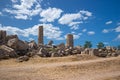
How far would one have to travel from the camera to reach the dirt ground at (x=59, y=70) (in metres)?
17.6

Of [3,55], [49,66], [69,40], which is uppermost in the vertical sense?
[69,40]

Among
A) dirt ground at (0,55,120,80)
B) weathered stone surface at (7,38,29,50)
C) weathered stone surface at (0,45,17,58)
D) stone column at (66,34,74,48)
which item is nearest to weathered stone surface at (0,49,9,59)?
weathered stone surface at (0,45,17,58)

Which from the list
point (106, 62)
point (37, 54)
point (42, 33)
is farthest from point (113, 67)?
point (42, 33)

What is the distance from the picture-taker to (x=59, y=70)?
2077 centimetres

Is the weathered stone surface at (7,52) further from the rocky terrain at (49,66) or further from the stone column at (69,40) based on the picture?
the stone column at (69,40)

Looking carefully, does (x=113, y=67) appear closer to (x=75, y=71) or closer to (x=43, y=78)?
(x=75, y=71)

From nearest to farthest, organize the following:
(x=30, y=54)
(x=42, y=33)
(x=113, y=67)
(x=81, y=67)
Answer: (x=81, y=67)
(x=113, y=67)
(x=30, y=54)
(x=42, y=33)

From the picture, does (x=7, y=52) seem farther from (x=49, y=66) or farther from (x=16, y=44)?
(x=49, y=66)

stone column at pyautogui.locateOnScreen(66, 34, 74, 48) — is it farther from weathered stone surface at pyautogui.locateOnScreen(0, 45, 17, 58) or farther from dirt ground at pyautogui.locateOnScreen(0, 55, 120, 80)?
weathered stone surface at pyautogui.locateOnScreen(0, 45, 17, 58)

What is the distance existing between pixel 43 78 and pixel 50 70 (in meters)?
3.65

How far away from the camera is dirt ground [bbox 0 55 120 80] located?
17.6 m

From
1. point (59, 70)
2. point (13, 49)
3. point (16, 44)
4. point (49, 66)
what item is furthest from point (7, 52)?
point (59, 70)

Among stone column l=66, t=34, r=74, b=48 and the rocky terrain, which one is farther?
stone column l=66, t=34, r=74, b=48

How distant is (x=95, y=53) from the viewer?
114ft
